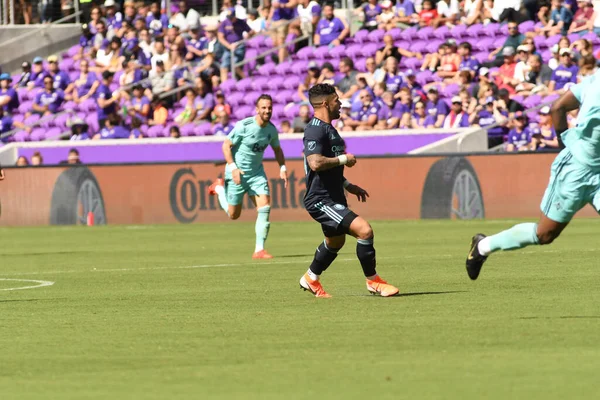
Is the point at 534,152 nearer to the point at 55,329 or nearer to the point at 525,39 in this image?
the point at 525,39

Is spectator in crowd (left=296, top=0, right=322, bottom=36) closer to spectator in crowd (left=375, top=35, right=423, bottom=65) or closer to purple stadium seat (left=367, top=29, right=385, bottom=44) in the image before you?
purple stadium seat (left=367, top=29, right=385, bottom=44)

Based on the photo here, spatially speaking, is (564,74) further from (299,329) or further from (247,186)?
(299,329)

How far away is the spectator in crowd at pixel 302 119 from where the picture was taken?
31516 mm

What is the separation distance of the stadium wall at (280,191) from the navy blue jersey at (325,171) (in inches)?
564

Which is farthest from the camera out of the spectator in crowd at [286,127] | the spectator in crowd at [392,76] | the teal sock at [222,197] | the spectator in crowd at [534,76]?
A: the spectator in crowd at [286,127]

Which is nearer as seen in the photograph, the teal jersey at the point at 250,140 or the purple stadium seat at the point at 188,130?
the teal jersey at the point at 250,140

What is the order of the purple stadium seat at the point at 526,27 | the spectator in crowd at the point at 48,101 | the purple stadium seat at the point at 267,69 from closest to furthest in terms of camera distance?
1. the purple stadium seat at the point at 526,27
2. the purple stadium seat at the point at 267,69
3. the spectator in crowd at the point at 48,101

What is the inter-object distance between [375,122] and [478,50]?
3205 mm

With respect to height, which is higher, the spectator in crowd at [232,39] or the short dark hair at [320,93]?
the short dark hair at [320,93]

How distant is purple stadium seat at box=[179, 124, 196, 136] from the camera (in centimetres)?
3416

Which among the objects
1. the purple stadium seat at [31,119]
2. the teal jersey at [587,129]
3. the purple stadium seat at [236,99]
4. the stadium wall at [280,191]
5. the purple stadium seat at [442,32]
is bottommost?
the stadium wall at [280,191]

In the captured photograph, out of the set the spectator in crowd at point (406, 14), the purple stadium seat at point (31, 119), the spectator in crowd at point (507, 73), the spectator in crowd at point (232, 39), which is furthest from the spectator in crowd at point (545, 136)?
the purple stadium seat at point (31, 119)

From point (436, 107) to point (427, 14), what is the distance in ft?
14.4

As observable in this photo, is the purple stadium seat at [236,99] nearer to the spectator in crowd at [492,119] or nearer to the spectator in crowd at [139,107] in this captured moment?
the spectator in crowd at [139,107]
